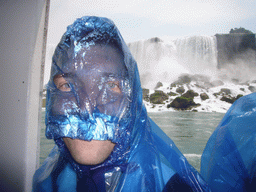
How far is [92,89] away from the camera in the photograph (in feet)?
1.84

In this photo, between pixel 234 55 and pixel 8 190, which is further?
pixel 234 55

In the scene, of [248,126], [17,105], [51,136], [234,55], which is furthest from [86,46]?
[234,55]

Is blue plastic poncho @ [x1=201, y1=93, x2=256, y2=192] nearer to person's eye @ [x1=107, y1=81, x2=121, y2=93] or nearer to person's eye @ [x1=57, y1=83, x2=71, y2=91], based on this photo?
person's eye @ [x1=107, y1=81, x2=121, y2=93]

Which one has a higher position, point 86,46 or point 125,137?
point 86,46

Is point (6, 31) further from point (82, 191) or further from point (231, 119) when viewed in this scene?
point (231, 119)

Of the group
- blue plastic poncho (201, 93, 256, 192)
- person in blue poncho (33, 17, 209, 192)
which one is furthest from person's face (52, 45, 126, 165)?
blue plastic poncho (201, 93, 256, 192)

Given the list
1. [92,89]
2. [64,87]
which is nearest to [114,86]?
[92,89]

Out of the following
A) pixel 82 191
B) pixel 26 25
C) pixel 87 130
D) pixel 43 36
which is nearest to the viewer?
pixel 87 130

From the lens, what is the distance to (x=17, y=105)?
766 mm

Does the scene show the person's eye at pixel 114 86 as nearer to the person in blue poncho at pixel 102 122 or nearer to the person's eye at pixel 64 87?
the person in blue poncho at pixel 102 122

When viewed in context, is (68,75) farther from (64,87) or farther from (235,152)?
(235,152)

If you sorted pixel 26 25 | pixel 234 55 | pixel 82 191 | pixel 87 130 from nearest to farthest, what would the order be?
1. pixel 87 130
2. pixel 82 191
3. pixel 26 25
4. pixel 234 55

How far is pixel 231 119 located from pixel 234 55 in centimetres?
2049

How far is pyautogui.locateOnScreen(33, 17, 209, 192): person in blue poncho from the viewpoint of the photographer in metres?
0.54
